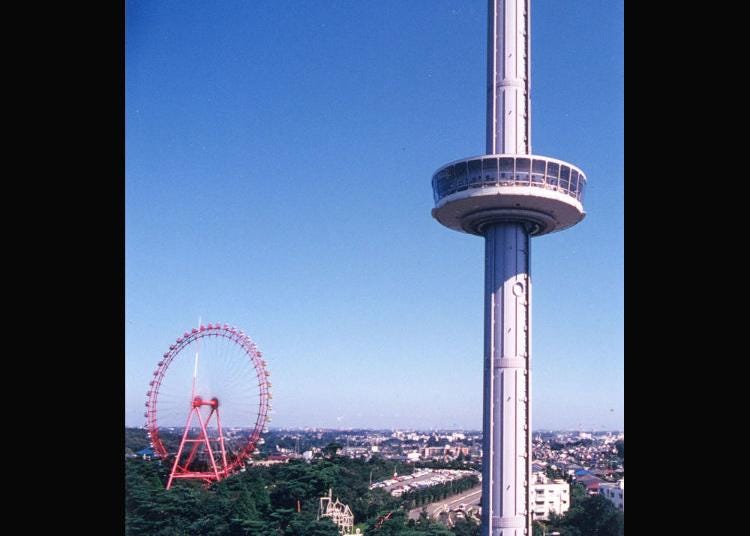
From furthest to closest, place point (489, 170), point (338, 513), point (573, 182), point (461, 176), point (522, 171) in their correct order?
point (338, 513) → point (573, 182) → point (461, 176) → point (489, 170) → point (522, 171)

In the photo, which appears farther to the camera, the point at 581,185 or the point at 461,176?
the point at 581,185

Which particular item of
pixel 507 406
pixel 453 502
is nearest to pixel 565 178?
pixel 507 406

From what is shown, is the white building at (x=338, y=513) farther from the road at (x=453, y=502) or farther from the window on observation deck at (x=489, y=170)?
the window on observation deck at (x=489, y=170)

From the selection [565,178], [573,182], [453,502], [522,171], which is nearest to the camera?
[522,171]

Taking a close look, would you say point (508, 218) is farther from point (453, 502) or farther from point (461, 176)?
point (453, 502)

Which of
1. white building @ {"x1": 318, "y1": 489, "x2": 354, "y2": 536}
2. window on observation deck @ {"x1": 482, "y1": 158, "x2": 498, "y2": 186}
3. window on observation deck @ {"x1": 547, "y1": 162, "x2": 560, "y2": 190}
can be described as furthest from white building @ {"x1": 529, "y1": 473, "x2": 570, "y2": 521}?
window on observation deck @ {"x1": 482, "y1": 158, "x2": 498, "y2": 186}
